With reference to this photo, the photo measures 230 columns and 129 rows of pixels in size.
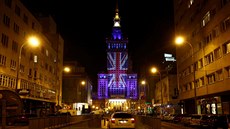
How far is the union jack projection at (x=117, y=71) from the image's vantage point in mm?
188525

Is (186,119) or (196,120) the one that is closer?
(196,120)

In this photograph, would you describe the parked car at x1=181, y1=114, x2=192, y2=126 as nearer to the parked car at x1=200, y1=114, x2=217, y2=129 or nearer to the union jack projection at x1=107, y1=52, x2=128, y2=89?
the parked car at x1=200, y1=114, x2=217, y2=129

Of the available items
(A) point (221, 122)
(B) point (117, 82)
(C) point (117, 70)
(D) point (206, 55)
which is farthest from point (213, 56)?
(B) point (117, 82)

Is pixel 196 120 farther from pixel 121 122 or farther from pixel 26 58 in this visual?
pixel 26 58

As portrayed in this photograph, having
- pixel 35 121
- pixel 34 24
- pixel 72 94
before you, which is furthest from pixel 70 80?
A: pixel 35 121

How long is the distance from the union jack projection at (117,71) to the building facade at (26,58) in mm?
105678

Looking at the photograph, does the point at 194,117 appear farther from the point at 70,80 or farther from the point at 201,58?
the point at 70,80

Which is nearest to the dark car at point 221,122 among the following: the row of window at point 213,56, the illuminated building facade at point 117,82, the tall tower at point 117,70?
the row of window at point 213,56

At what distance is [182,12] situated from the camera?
67.2m

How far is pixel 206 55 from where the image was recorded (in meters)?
49.4

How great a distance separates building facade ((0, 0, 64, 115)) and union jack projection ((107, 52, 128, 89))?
10568 centimetres

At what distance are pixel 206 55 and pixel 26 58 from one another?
33.3m

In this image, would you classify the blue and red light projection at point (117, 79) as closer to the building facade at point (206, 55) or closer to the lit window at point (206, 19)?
the building facade at point (206, 55)

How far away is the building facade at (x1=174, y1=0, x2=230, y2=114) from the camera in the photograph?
40.8m
